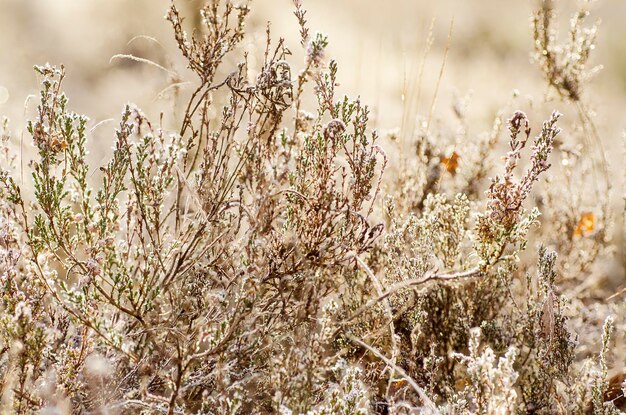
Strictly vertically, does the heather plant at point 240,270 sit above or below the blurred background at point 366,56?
below

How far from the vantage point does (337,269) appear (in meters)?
2.22

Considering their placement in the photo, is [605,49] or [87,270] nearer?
[87,270]

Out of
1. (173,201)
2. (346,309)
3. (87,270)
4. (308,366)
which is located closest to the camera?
(308,366)

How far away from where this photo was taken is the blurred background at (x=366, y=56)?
423 centimetres

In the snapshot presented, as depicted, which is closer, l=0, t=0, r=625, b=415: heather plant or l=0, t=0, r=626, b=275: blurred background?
l=0, t=0, r=625, b=415: heather plant

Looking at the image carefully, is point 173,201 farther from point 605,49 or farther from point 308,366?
point 605,49

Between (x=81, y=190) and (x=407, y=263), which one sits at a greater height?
(x=81, y=190)

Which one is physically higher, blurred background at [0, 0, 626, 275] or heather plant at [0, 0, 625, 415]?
blurred background at [0, 0, 626, 275]

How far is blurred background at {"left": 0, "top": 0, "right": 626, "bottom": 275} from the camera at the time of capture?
4.23m

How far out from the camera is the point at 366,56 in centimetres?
570

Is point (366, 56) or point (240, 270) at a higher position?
point (366, 56)

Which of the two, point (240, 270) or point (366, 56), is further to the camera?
point (366, 56)

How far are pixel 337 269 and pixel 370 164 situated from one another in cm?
41

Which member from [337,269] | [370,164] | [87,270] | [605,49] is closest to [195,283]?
[87,270]
